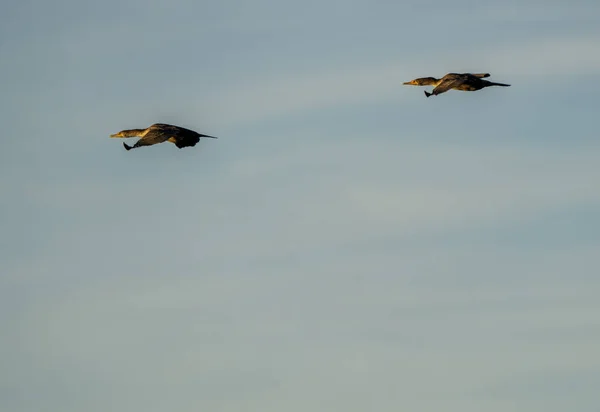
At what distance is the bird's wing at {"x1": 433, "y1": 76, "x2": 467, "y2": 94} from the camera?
376ft

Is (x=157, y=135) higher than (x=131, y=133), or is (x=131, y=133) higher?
(x=157, y=135)

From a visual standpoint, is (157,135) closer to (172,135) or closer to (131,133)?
(172,135)

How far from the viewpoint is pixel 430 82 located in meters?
134

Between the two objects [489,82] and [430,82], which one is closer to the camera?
[489,82]

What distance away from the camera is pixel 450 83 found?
116m

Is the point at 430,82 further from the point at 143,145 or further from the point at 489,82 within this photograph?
the point at 143,145

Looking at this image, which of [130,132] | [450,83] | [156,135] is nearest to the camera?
[450,83]

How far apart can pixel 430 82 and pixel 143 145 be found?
29661mm

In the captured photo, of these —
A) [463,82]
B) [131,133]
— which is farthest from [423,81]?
[131,133]

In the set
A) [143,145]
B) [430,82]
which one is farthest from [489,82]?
[143,145]

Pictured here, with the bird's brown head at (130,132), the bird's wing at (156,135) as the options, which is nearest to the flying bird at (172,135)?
the bird's wing at (156,135)

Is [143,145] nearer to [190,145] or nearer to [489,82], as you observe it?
[190,145]

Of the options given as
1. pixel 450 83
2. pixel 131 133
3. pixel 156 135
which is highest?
pixel 450 83

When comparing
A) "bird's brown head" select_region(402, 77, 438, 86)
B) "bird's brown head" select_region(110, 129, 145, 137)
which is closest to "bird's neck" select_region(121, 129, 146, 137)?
"bird's brown head" select_region(110, 129, 145, 137)
